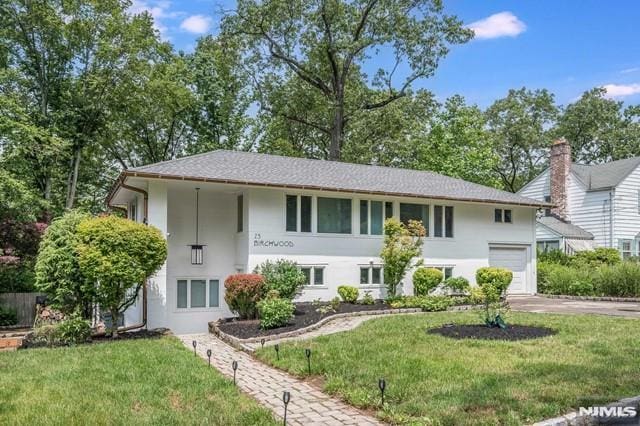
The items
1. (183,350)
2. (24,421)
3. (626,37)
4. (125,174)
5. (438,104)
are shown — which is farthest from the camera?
(438,104)

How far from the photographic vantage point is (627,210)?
2673cm

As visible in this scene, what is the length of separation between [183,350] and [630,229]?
25543mm

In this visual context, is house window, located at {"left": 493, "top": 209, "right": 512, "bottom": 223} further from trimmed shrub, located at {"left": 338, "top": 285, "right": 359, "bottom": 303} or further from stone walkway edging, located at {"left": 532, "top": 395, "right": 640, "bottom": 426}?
stone walkway edging, located at {"left": 532, "top": 395, "right": 640, "bottom": 426}

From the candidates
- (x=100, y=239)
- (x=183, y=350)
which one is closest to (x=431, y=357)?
(x=183, y=350)

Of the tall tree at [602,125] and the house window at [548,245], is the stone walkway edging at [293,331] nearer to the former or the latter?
the house window at [548,245]

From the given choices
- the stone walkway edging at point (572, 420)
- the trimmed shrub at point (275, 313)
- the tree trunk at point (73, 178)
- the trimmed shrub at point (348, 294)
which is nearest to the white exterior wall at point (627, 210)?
the trimmed shrub at point (348, 294)

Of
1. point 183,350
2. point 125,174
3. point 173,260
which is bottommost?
point 183,350

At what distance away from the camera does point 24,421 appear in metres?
5.30

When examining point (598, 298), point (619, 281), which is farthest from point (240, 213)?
point (619, 281)

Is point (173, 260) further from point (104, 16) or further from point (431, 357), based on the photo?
point (104, 16)

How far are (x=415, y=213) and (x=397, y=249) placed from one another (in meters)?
2.58

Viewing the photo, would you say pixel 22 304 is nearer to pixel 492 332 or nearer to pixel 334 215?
pixel 334 215

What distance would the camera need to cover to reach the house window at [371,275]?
16.8 meters

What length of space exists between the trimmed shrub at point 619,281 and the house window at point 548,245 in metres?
5.63
